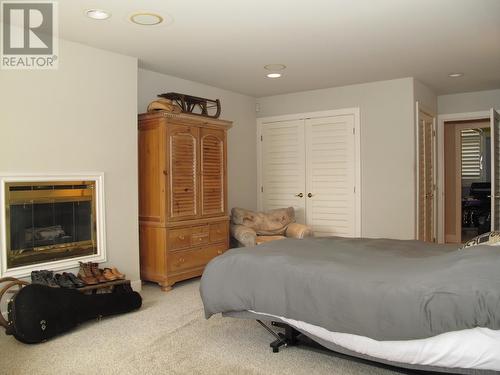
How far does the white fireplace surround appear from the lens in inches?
131

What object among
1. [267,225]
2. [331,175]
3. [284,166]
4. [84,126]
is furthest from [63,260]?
[331,175]

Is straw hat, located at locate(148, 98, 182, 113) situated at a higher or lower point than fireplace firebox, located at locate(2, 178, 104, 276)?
higher

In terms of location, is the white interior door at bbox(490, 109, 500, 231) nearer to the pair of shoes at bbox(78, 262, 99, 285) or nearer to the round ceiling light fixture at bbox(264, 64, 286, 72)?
the round ceiling light fixture at bbox(264, 64, 286, 72)

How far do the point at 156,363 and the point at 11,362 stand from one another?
0.93 m

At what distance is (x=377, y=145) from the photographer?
18.1ft

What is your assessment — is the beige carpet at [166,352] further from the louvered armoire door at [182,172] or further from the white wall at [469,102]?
the white wall at [469,102]

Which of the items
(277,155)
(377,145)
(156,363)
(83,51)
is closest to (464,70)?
(377,145)

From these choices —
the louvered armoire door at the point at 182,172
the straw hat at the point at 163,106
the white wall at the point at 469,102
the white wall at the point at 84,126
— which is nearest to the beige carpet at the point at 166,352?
the white wall at the point at 84,126

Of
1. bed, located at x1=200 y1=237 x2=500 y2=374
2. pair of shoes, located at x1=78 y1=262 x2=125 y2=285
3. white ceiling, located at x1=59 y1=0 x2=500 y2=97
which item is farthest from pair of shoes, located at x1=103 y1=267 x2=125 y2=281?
white ceiling, located at x1=59 y1=0 x2=500 y2=97

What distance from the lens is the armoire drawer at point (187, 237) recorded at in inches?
173

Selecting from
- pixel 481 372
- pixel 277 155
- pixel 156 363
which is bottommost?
pixel 156 363

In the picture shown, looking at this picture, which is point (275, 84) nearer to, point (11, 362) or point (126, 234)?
point (126, 234)

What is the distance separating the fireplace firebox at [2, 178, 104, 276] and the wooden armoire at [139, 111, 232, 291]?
24.0 inches

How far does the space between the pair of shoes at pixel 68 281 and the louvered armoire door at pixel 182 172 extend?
1154 millimetres
